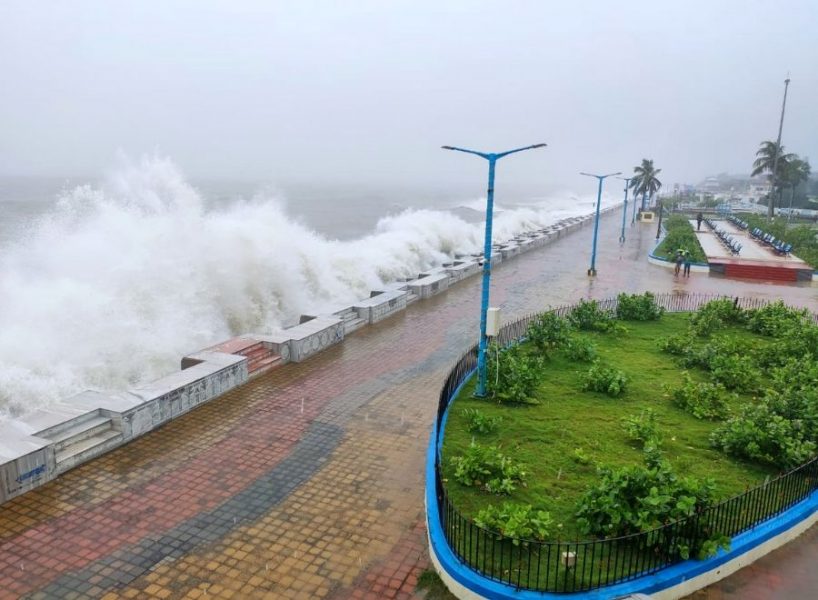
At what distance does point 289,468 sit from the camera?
923 cm

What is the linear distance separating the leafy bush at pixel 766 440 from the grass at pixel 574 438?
0.60 feet

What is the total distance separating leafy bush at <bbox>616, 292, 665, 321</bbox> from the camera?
18.4m

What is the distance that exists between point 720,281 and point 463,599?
85.0 ft

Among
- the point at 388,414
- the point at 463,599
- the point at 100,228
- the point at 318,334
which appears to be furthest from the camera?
the point at 100,228

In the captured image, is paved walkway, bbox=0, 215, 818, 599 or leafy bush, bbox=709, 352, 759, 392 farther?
leafy bush, bbox=709, 352, 759, 392

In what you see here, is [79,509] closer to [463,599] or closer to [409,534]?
[409,534]

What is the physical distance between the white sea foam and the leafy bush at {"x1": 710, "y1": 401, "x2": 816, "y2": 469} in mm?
11983

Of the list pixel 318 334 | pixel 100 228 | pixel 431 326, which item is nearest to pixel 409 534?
pixel 318 334

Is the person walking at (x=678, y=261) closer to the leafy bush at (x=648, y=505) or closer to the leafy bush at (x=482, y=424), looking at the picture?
the leafy bush at (x=482, y=424)

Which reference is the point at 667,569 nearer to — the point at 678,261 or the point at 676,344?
the point at 676,344

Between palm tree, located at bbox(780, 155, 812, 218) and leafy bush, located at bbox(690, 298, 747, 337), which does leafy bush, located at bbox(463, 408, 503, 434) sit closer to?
leafy bush, located at bbox(690, 298, 747, 337)

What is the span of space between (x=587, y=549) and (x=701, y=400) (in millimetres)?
5715


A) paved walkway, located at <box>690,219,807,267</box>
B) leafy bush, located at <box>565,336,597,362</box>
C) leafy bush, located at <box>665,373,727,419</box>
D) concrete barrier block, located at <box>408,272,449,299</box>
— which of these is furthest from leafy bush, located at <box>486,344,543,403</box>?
paved walkway, located at <box>690,219,807,267</box>

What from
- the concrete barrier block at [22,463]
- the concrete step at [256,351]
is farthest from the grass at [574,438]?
the concrete barrier block at [22,463]
